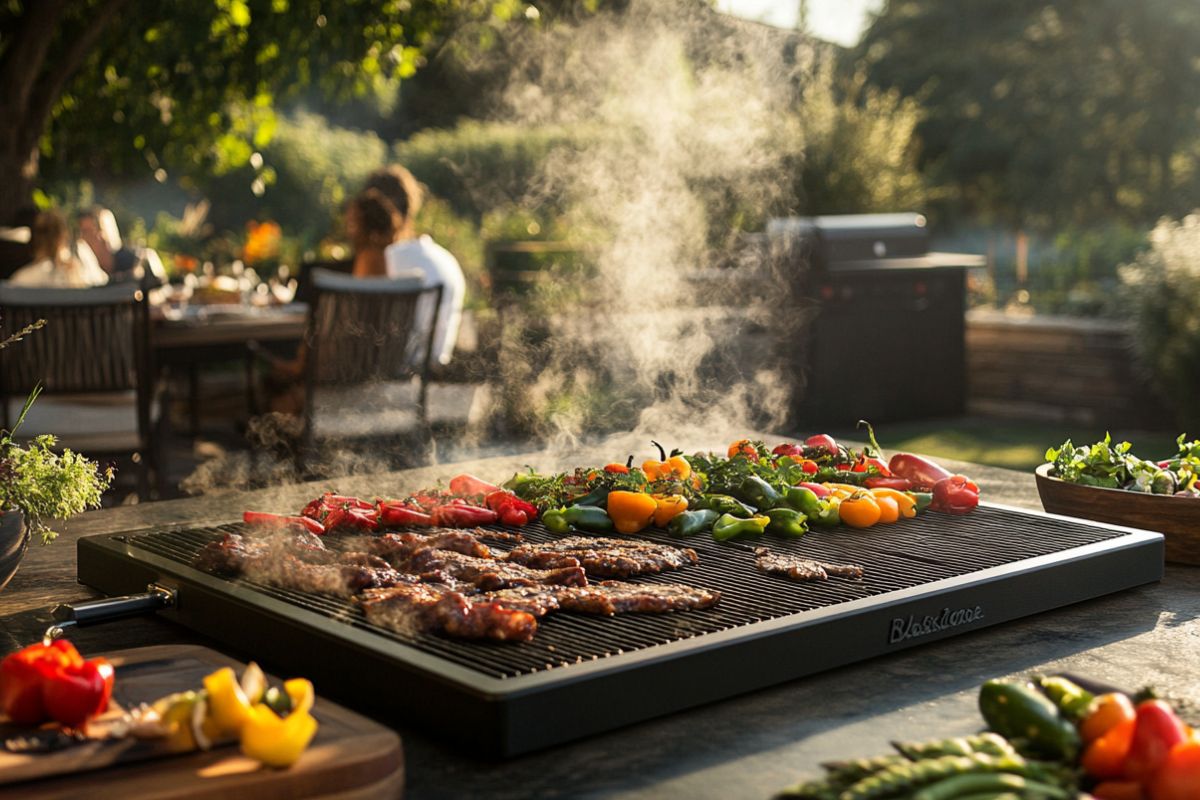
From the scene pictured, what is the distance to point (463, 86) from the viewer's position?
2386 centimetres

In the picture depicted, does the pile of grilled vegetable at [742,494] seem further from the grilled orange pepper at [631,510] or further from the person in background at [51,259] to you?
the person in background at [51,259]

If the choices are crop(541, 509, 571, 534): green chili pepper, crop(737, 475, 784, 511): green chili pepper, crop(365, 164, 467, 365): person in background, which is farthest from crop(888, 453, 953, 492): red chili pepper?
crop(365, 164, 467, 365): person in background

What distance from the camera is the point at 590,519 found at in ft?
8.64

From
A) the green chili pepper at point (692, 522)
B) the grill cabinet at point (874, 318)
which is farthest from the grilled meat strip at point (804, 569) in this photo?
the grill cabinet at point (874, 318)

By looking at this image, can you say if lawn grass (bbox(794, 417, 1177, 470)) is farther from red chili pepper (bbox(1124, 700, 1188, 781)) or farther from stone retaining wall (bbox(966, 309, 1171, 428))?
red chili pepper (bbox(1124, 700, 1188, 781))

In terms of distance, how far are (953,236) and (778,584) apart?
83.2 ft

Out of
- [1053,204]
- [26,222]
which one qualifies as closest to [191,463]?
[26,222]

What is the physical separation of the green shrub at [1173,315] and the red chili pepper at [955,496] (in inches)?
259

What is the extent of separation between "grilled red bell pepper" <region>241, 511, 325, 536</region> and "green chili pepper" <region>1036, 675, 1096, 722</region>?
55.1 inches

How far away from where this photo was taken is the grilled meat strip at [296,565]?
2.08 meters

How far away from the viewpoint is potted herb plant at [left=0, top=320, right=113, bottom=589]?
7.04 ft

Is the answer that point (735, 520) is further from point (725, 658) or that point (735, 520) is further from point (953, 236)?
point (953, 236)

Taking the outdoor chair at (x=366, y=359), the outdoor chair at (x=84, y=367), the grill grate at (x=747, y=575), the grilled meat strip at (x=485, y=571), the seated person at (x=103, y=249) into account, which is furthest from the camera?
the seated person at (x=103, y=249)

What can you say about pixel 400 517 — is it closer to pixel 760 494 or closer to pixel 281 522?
pixel 281 522
